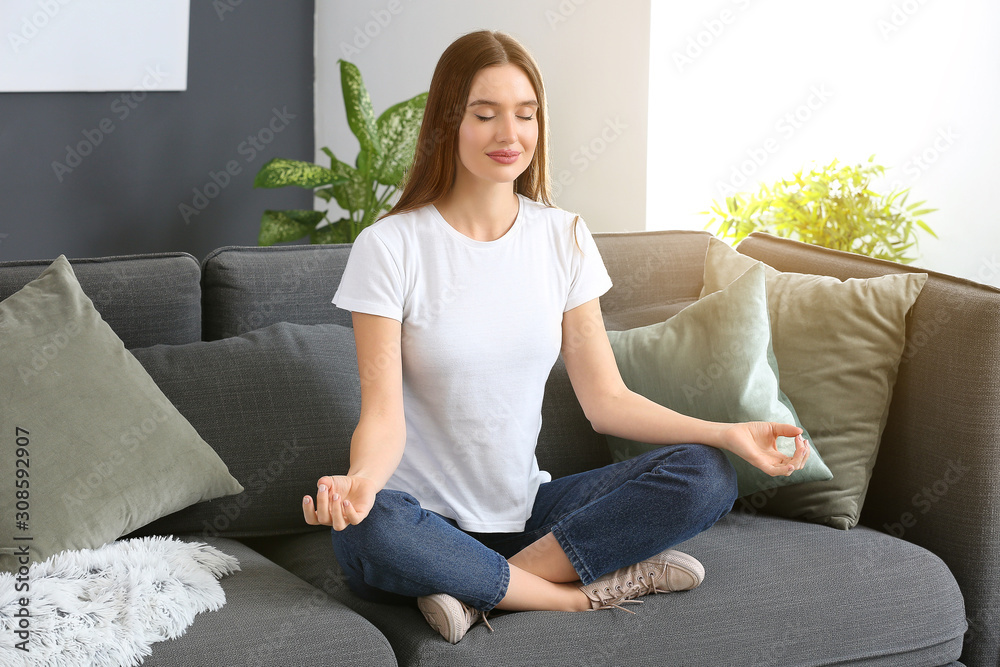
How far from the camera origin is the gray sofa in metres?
1.27

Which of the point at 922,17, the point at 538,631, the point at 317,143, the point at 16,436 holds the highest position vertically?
the point at 922,17

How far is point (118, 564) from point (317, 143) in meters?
2.98

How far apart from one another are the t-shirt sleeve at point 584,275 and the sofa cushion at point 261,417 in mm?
457

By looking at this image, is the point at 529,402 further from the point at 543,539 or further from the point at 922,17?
the point at 922,17

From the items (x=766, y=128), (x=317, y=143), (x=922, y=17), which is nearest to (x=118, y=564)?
(x=766, y=128)

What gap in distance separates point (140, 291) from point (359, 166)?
161 cm

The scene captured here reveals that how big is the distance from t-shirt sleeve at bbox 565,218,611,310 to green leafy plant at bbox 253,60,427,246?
5.07 ft

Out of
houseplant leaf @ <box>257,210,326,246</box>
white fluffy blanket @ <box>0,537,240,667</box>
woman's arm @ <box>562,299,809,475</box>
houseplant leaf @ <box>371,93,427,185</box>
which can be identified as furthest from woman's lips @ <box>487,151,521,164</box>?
houseplant leaf @ <box>257,210,326,246</box>

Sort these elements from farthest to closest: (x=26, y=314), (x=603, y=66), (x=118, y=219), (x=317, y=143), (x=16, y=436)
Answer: (x=317, y=143) → (x=118, y=219) → (x=603, y=66) → (x=26, y=314) → (x=16, y=436)

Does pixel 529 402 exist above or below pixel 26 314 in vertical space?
below

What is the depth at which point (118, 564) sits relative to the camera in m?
1.31

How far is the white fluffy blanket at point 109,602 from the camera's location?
3.70 ft

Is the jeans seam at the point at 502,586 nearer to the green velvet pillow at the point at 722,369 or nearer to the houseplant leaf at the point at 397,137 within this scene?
the green velvet pillow at the point at 722,369

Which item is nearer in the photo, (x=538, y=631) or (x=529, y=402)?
(x=538, y=631)
